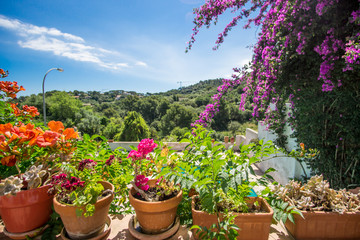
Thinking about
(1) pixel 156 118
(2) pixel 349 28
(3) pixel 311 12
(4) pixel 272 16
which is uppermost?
(4) pixel 272 16

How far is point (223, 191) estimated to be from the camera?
2.41 ft

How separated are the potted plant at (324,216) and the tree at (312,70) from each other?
110cm

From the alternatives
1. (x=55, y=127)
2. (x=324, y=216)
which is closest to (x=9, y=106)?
(x=55, y=127)

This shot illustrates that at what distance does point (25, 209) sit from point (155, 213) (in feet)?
2.08

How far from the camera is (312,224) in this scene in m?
0.92

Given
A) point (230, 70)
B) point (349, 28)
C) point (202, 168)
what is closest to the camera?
point (202, 168)

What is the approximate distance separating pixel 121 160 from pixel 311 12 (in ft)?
7.28

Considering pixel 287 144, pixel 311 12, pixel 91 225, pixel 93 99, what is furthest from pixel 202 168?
pixel 93 99

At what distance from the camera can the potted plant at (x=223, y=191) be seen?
2.47ft

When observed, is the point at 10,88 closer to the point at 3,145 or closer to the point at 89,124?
the point at 3,145

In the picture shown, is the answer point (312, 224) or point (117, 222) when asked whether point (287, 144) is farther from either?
point (117, 222)

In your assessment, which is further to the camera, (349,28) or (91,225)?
(349,28)

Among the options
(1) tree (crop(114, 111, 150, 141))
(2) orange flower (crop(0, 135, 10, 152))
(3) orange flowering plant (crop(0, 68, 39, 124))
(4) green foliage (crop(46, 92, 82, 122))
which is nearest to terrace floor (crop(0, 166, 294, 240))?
(2) orange flower (crop(0, 135, 10, 152))

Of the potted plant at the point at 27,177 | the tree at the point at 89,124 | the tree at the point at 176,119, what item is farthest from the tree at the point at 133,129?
the potted plant at the point at 27,177
